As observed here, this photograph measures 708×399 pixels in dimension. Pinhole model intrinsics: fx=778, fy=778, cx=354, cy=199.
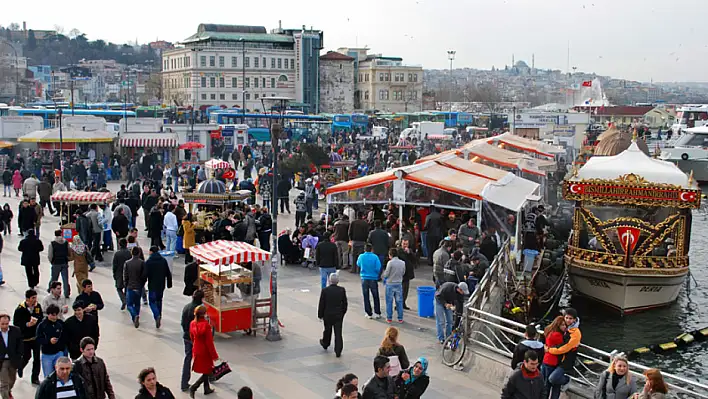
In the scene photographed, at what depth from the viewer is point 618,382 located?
846cm

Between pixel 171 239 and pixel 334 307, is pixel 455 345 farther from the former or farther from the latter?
pixel 171 239

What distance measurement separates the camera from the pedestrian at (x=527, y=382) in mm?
7926

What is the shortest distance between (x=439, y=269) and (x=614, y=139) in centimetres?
2446

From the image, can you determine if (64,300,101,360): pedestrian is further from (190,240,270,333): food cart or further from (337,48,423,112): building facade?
(337,48,423,112): building facade

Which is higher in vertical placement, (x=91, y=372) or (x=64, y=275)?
(x=91, y=372)

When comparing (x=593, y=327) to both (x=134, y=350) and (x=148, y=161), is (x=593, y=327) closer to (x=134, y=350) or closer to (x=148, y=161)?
(x=134, y=350)

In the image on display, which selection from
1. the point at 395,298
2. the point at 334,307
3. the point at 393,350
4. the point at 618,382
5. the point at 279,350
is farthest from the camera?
the point at 395,298

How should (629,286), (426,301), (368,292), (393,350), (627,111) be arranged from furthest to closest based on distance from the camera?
(627,111) → (629,286) → (426,301) → (368,292) → (393,350)

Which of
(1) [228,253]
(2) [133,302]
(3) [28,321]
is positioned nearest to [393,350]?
(1) [228,253]

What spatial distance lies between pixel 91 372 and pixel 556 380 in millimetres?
5425

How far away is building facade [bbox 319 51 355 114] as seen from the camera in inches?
4439

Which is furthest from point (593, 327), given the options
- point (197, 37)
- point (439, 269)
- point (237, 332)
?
point (197, 37)

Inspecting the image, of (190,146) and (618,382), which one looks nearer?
(618,382)

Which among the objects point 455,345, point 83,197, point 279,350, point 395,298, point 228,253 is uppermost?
point 83,197
